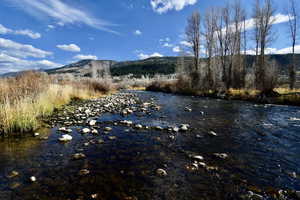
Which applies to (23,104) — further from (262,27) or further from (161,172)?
(262,27)

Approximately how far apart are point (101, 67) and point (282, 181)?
81.5 meters

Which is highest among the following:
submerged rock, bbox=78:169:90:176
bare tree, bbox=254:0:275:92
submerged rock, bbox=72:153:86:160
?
bare tree, bbox=254:0:275:92

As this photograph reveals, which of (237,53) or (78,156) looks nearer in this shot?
(78,156)

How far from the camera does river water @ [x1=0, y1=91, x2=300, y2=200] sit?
2.68 meters

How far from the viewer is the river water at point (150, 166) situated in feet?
8.80

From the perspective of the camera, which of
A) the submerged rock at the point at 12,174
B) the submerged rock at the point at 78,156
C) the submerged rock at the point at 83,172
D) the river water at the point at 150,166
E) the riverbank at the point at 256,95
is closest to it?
the river water at the point at 150,166

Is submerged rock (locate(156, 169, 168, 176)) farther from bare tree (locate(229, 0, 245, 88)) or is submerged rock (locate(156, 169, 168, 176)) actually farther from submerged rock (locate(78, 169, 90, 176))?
bare tree (locate(229, 0, 245, 88))

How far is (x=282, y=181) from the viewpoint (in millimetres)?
2939

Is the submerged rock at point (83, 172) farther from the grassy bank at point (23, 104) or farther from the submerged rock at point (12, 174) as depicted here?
the grassy bank at point (23, 104)

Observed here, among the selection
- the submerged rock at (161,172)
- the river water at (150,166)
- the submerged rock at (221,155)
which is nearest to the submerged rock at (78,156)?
the river water at (150,166)

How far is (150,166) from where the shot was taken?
354 cm

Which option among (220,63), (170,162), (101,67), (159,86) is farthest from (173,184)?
(101,67)

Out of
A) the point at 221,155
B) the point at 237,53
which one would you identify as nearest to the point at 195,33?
the point at 237,53

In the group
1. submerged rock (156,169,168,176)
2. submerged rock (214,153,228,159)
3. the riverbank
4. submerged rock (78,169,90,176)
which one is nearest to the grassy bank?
submerged rock (78,169,90,176)
